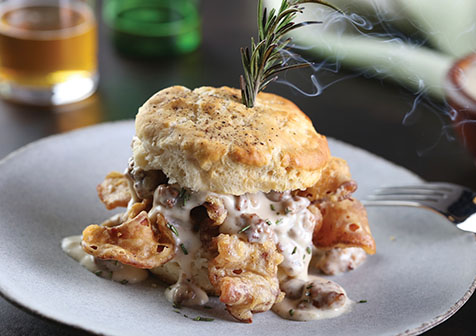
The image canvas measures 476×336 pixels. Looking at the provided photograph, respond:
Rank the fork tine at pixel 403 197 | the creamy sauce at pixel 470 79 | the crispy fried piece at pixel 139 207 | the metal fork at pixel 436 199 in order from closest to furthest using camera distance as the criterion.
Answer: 1. the crispy fried piece at pixel 139 207
2. the metal fork at pixel 436 199
3. the fork tine at pixel 403 197
4. the creamy sauce at pixel 470 79

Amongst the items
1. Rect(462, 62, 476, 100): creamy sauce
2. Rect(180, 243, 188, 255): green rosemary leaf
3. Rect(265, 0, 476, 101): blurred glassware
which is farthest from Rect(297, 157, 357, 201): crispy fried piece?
Rect(265, 0, 476, 101): blurred glassware

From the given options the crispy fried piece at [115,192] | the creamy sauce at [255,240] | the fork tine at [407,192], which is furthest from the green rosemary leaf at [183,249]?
the fork tine at [407,192]

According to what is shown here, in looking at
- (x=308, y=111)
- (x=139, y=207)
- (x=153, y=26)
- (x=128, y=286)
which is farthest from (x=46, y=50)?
(x=128, y=286)

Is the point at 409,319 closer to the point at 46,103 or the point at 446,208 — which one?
the point at 446,208

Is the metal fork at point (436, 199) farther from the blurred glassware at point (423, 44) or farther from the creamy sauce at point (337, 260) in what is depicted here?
the blurred glassware at point (423, 44)

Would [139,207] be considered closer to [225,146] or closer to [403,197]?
[225,146]

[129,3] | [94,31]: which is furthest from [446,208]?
[129,3]

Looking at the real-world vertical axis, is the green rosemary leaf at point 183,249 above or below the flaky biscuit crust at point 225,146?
below
